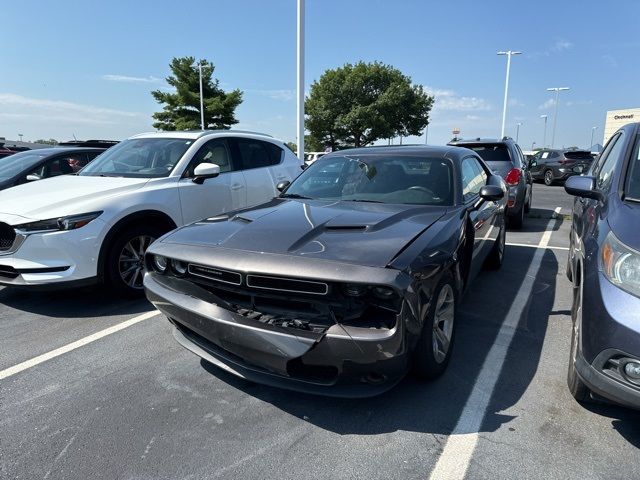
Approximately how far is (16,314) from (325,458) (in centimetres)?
355

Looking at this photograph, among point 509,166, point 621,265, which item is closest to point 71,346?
point 621,265

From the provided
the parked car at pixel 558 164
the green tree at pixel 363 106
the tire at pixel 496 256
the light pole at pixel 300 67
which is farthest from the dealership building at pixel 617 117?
the tire at pixel 496 256

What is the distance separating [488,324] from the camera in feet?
13.0

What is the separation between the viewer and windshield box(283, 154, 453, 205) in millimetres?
3719

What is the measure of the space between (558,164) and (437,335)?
746 inches

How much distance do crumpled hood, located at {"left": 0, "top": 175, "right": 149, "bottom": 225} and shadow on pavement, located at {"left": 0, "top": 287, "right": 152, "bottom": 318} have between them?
784mm

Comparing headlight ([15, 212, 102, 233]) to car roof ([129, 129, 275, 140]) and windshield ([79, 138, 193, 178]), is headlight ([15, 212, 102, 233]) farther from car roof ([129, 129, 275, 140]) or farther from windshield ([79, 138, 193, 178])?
car roof ([129, 129, 275, 140])

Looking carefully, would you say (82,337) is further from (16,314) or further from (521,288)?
(521,288)

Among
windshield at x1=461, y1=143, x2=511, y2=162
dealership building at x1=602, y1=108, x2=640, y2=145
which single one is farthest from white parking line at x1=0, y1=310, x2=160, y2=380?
dealership building at x1=602, y1=108, x2=640, y2=145

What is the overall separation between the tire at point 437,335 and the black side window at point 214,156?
3.47 meters

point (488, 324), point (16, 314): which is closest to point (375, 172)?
point (488, 324)

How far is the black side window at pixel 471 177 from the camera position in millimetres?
3919

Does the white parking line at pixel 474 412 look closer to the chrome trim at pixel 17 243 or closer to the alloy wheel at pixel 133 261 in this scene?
the alloy wheel at pixel 133 261

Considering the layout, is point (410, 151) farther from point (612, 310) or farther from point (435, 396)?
point (612, 310)
